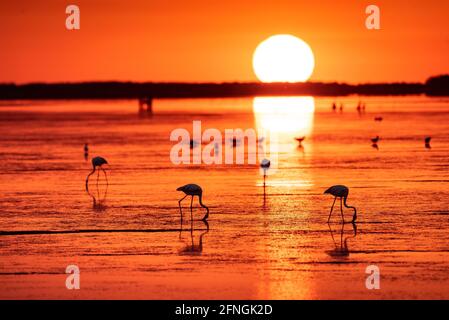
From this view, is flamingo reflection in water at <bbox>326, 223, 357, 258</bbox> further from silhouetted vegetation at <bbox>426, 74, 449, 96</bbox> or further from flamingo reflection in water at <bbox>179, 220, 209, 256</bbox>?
silhouetted vegetation at <bbox>426, 74, 449, 96</bbox>

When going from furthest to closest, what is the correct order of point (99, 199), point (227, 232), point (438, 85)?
point (438, 85), point (99, 199), point (227, 232)

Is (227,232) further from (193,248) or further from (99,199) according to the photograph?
(99,199)

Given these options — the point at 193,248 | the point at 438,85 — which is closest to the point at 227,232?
the point at 193,248

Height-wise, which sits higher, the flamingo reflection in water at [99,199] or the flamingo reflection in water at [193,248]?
the flamingo reflection in water at [99,199]

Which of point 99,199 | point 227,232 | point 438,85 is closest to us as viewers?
point 227,232

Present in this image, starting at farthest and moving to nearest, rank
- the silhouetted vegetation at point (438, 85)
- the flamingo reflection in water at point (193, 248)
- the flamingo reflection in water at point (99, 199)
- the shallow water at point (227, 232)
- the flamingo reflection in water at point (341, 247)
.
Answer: the silhouetted vegetation at point (438, 85) → the flamingo reflection in water at point (99, 199) → the flamingo reflection in water at point (193, 248) → the flamingo reflection in water at point (341, 247) → the shallow water at point (227, 232)

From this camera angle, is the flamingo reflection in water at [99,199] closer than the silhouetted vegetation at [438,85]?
Yes

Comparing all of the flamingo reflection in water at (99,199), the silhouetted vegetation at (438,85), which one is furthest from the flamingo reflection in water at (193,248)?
the silhouetted vegetation at (438,85)

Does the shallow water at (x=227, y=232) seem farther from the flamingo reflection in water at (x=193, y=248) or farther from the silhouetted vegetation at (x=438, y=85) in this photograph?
the silhouetted vegetation at (x=438, y=85)

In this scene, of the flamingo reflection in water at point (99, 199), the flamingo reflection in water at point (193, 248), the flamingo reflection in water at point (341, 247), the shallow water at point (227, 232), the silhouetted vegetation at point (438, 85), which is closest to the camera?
the shallow water at point (227, 232)

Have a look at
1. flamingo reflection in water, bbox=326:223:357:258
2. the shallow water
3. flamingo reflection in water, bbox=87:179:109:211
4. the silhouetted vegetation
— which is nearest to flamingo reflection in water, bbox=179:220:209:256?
the shallow water

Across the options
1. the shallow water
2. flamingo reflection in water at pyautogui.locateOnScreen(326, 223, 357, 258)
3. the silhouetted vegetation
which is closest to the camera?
the shallow water
